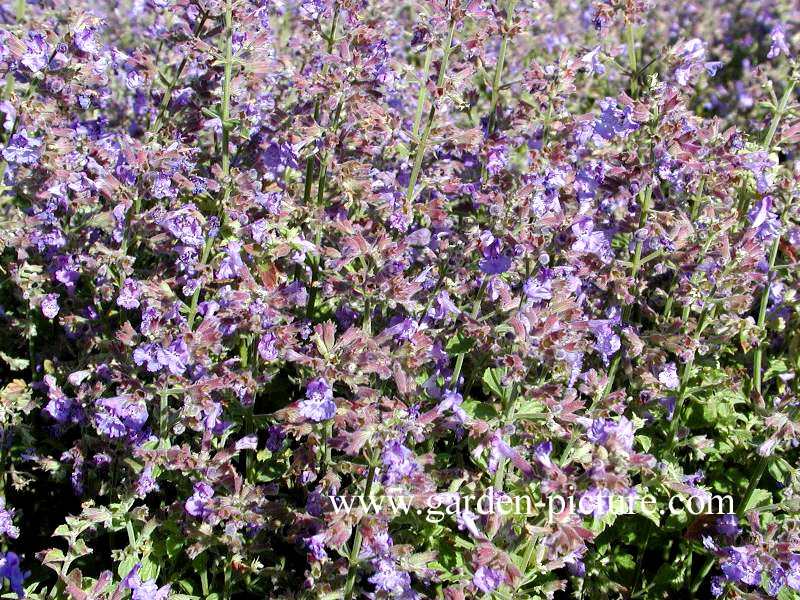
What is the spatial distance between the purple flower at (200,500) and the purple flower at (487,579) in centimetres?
109

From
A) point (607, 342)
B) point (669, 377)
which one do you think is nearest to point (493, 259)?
point (607, 342)

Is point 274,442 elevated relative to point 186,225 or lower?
lower

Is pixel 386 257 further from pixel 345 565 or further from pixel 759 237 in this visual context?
Answer: pixel 759 237

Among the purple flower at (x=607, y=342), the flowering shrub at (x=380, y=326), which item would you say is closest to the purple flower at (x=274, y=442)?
the flowering shrub at (x=380, y=326)

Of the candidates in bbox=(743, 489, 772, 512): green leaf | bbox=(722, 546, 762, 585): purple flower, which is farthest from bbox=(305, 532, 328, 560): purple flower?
bbox=(743, 489, 772, 512): green leaf

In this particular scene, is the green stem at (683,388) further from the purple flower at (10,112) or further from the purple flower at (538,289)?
the purple flower at (10,112)

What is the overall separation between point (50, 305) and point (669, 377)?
282 cm

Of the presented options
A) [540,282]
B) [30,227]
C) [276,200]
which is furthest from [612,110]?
[30,227]

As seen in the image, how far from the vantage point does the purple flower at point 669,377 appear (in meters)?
3.70

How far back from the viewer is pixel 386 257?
327cm

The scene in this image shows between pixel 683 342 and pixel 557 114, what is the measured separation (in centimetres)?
126

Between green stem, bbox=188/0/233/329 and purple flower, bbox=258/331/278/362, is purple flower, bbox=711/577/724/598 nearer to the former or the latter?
purple flower, bbox=258/331/278/362

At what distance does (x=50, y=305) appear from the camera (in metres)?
4.00

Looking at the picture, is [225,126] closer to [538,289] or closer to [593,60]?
[538,289]
